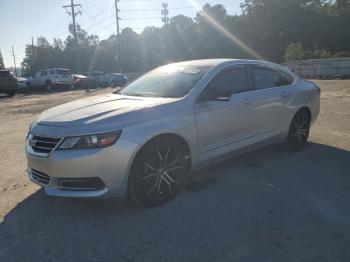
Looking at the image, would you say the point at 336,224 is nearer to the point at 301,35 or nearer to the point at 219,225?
the point at 219,225

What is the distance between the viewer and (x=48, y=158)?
4160mm

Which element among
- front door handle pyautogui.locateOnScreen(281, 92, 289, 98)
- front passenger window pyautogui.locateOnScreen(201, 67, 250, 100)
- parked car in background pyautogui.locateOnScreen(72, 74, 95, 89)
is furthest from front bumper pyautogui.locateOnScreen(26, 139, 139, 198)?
parked car in background pyautogui.locateOnScreen(72, 74, 95, 89)

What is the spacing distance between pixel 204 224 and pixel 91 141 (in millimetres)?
1417

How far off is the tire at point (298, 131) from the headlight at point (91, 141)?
3575 millimetres

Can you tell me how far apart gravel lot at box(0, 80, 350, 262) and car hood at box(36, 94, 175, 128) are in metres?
1.01

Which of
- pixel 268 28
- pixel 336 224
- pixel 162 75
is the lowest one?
pixel 336 224

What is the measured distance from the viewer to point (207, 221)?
4184mm

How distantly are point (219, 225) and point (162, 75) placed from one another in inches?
98.8

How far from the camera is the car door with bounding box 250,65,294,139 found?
233 inches

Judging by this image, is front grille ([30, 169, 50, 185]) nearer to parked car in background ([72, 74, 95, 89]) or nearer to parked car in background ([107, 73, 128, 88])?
parked car in background ([107, 73, 128, 88])

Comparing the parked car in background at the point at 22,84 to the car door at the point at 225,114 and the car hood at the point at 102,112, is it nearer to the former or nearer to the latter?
the car hood at the point at 102,112

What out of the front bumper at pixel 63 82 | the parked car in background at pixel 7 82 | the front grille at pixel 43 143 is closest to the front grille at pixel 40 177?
the front grille at pixel 43 143

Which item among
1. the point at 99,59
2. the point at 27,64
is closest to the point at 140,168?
the point at 99,59

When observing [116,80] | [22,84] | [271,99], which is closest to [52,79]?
[22,84]
